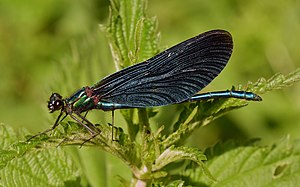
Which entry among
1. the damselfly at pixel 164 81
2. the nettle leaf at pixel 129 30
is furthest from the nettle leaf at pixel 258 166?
the nettle leaf at pixel 129 30

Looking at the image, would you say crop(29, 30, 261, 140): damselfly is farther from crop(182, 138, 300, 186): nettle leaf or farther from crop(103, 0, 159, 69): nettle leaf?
crop(182, 138, 300, 186): nettle leaf

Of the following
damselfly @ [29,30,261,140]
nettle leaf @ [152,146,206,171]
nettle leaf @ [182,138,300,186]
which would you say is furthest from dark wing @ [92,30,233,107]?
nettle leaf @ [182,138,300,186]

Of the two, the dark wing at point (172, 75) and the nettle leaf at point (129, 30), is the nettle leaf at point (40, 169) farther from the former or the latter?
the nettle leaf at point (129, 30)

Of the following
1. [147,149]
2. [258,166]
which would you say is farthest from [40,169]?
[258,166]

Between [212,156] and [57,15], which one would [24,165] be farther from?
[57,15]

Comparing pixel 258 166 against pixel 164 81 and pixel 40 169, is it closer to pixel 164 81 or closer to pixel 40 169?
pixel 164 81

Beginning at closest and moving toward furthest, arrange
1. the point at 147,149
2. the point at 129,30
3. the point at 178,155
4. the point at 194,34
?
the point at 178,155 → the point at 147,149 → the point at 129,30 → the point at 194,34
